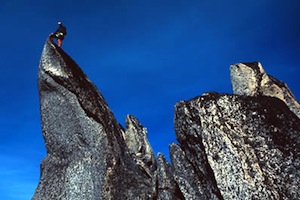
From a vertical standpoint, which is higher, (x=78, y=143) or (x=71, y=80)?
(x=71, y=80)

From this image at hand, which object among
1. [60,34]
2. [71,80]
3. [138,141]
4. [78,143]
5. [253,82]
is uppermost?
[138,141]

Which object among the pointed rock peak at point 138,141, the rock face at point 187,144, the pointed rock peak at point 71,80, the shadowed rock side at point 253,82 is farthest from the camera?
the pointed rock peak at point 138,141

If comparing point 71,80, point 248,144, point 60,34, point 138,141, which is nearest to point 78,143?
point 71,80

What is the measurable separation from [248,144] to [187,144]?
2628 mm

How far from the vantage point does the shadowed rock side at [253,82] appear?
16078mm

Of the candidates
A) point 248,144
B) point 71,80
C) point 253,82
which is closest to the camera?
point 248,144

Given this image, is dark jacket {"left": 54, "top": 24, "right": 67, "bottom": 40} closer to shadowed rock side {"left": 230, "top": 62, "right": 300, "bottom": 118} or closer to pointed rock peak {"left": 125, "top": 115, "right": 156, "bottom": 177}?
shadowed rock side {"left": 230, "top": 62, "right": 300, "bottom": 118}

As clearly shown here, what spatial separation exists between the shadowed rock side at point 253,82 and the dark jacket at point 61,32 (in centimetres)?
941

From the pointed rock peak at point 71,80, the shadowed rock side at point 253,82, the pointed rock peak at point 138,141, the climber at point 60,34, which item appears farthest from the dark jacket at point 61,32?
the pointed rock peak at point 138,141

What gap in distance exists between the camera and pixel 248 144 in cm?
1228

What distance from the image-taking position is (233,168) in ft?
39.6

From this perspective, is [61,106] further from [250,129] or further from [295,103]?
[295,103]

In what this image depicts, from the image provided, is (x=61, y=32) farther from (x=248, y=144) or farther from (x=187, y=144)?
(x=248, y=144)

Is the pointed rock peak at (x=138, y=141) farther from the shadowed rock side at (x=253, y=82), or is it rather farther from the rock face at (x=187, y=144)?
the shadowed rock side at (x=253, y=82)
